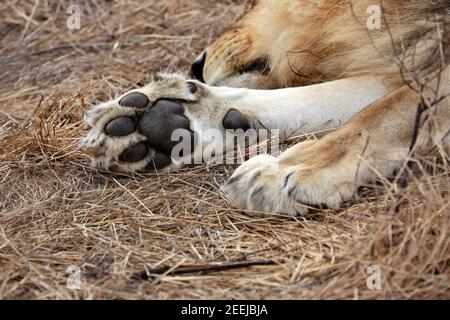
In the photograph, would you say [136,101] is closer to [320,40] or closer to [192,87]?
[192,87]

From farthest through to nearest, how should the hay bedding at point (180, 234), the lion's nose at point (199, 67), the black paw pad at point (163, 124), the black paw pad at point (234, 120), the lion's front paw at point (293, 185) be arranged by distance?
the lion's nose at point (199, 67), the black paw pad at point (234, 120), the black paw pad at point (163, 124), the lion's front paw at point (293, 185), the hay bedding at point (180, 234)

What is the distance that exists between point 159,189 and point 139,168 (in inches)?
4.2

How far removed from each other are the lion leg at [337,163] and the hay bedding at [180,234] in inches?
2.2

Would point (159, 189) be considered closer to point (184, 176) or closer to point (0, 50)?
point (184, 176)

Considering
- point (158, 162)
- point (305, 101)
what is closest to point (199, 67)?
point (305, 101)

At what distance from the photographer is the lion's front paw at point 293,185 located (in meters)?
2.59

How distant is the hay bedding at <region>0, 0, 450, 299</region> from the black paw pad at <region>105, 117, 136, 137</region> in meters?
0.18

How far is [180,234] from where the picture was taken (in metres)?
2.64

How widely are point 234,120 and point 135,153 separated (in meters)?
0.39

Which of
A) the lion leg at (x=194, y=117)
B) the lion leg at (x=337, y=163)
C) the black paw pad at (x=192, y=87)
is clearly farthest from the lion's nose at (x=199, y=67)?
the lion leg at (x=337, y=163)

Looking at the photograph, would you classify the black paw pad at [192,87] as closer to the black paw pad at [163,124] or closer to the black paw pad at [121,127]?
the black paw pad at [163,124]

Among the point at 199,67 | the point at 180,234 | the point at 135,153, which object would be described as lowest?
the point at 180,234

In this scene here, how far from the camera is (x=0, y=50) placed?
4.96 metres
